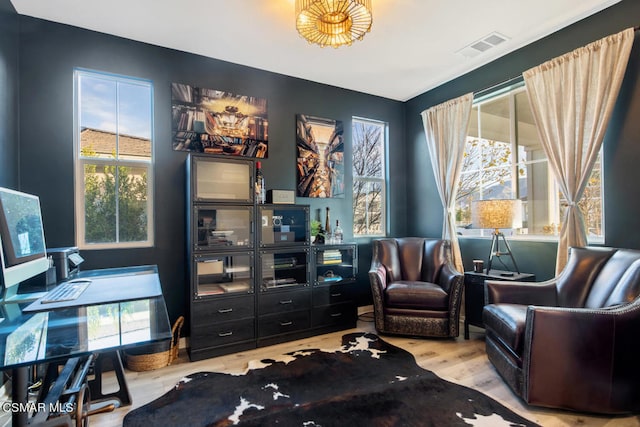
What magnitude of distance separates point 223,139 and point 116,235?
1374mm

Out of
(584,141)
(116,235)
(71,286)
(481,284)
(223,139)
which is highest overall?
(223,139)

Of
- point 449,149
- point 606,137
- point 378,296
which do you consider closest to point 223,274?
point 378,296

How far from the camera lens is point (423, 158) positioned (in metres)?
4.42

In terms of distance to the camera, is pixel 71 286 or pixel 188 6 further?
pixel 188 6

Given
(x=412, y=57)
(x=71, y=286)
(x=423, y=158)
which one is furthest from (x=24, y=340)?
(x=423, y=158)

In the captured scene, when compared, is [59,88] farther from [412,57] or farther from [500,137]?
[500,137]

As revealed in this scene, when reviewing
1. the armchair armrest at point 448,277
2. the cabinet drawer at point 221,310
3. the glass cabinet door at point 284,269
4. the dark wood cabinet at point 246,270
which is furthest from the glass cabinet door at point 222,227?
the armchair armrest at point 448,277

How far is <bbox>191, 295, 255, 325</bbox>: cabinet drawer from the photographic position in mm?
2854

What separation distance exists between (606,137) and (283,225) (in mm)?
2969

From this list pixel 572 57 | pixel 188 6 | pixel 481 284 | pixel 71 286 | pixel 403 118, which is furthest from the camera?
pixel 403 118

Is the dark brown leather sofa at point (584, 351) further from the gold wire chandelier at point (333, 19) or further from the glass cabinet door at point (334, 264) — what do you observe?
the gold wire chandelier at point (333, 19)

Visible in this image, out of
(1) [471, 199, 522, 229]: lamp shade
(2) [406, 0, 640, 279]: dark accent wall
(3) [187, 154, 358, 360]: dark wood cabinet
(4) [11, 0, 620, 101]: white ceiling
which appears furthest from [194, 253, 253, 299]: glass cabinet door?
(2) [406, 0, 640, 279]: dark accent wall

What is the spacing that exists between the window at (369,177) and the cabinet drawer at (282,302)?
1317 millimetres

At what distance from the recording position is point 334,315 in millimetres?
3533
